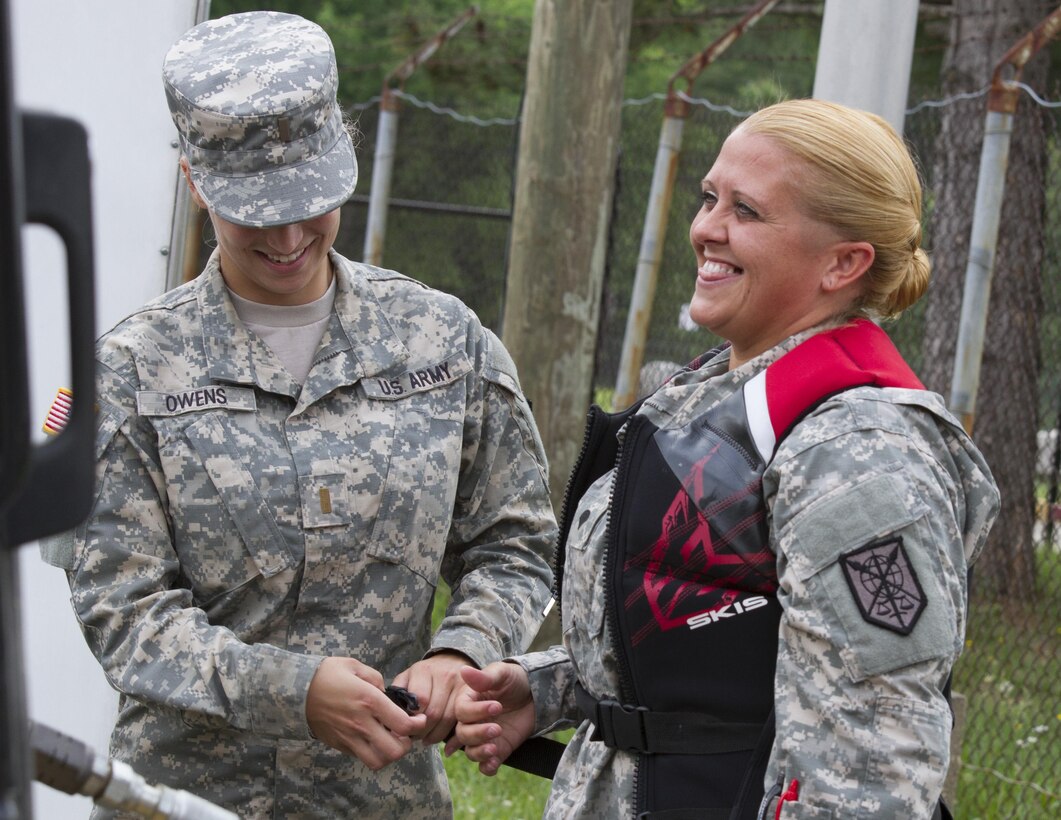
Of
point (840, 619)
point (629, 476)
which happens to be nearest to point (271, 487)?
point (629, 476)

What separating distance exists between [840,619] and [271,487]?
103cm

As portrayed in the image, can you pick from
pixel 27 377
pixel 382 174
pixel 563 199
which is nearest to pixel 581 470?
pixel 27 377

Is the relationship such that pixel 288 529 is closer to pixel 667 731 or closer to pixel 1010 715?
pixel 667 731

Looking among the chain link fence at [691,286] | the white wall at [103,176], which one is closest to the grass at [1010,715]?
the chain link fence at [691,286]

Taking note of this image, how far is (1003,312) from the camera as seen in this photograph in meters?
7.64

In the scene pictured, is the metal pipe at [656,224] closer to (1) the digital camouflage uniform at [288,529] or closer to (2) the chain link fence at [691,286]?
(2) the chain link fence at [691,286]

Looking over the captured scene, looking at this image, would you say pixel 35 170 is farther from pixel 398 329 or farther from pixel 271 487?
pixel 398 329

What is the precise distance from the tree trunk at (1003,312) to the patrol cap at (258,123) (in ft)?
17.4

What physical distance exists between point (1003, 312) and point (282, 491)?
6125 millimetres

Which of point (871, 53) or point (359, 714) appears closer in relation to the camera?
point (359, 714)

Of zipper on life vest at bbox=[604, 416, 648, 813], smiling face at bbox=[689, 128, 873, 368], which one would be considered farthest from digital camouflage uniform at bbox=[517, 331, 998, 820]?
smiling face at bbox=[689, 128, 873, 368]

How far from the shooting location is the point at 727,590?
189 centimetres

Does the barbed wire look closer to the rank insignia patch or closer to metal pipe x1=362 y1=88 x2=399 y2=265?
metal pipe x1=362 y1=88 x2=399 y2=265

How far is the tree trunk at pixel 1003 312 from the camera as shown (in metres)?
7.17
